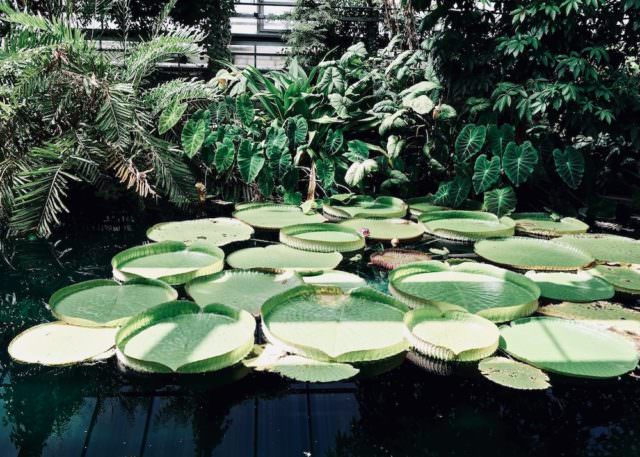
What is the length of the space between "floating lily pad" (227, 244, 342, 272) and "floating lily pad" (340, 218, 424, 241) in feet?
1.36

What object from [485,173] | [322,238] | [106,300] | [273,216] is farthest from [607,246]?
[106,300]

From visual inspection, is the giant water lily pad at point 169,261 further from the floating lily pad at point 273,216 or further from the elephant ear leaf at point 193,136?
the elephant ear leaf at point 193,136

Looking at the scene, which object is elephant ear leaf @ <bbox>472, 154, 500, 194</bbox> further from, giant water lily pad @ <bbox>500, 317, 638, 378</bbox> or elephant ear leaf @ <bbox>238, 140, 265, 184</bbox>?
giant water lily pad @ <bbox>500, 317, 638, 378</bbox>

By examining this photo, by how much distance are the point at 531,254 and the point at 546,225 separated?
642 millimetres

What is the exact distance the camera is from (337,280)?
251cm

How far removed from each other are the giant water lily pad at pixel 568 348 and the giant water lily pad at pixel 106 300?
4.22 ft

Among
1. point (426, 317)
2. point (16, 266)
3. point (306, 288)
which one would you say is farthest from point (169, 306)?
point (16, 266)

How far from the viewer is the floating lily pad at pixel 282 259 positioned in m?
2.69

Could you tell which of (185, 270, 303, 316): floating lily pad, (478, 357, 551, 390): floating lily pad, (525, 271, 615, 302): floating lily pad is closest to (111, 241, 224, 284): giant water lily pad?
(185, 270, 303, 316): floating lily pad

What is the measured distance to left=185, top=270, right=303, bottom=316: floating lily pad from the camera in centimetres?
230

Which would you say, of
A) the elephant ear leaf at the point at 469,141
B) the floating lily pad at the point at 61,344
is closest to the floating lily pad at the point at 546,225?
the elephant ear leaf at the point at 469,141

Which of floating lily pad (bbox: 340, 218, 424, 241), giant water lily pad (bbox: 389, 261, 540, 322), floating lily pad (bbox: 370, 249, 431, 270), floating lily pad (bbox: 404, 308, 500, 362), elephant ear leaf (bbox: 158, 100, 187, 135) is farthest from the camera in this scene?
elephant ear leaf (bbox: 158, 100, 187, 135)

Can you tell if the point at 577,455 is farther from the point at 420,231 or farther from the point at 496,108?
the point at 496,108

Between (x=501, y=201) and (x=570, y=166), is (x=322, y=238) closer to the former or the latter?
(x=501, y=201)
